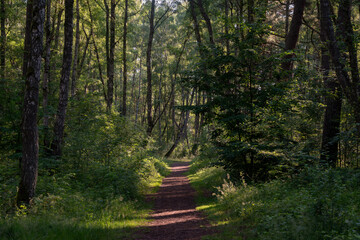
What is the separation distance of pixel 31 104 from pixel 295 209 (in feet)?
24.1

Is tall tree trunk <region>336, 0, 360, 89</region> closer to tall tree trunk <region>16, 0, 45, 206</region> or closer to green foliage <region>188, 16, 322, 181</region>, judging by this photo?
green foliage <region>188, 16, 322, 181</region>

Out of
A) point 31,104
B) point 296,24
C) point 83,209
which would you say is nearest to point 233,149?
point 83,209

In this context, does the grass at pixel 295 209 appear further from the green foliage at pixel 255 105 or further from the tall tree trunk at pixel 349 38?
Answer: the tall tree trunk at pixel 349 38

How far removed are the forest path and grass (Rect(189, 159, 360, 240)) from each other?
47 centimetres

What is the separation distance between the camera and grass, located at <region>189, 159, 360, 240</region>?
4.43 metres

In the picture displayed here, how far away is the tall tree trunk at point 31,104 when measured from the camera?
717 centimetres

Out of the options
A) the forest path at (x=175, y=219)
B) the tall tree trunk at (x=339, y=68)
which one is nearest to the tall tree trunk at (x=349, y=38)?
the tall tree trunk at (x=339, y=68)

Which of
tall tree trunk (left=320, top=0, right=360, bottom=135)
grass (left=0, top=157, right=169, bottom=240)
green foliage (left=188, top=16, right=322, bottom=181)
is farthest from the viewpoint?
green foliage (left=188, top=16, right=322, bottom=181)

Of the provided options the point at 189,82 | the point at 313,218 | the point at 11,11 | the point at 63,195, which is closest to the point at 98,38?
the point at 11,11

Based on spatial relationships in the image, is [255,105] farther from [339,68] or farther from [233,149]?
[339,68]

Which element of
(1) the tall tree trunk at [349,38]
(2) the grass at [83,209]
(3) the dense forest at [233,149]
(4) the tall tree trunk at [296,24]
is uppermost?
(4) the tall tree trunk at [296,24]

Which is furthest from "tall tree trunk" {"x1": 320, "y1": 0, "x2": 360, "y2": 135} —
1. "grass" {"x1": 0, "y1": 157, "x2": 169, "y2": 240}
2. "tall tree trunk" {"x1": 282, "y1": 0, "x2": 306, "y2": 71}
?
"grass" {"x1": 0, "y1": 157, "x2": 169, "y2": 240}

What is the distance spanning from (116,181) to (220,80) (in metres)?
5.95

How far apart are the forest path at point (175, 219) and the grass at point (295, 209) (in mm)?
465
